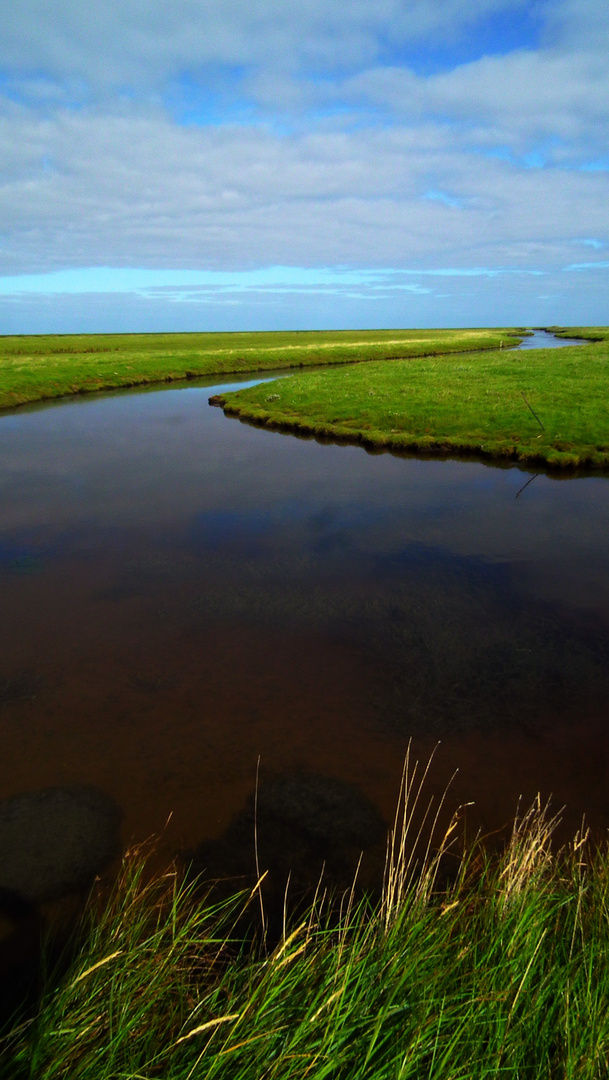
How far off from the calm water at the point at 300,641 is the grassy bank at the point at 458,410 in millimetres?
5473

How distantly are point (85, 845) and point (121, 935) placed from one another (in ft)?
11.3

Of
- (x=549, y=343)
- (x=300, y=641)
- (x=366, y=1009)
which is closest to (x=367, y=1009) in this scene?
(x=366, y=1009)

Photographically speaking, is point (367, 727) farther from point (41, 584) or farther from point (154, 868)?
point (41, 584)

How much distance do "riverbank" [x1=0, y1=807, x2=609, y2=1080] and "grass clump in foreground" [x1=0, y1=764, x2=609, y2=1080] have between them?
0.01 meters

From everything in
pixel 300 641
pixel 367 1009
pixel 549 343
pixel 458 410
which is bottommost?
pixel 300 641

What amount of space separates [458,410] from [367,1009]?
37.5 meters

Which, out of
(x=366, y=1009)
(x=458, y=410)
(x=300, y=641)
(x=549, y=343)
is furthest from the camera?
(x=549, y=343)

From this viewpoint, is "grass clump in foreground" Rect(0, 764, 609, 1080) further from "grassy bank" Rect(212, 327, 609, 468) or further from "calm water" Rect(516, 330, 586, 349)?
"calm water" Rect(516, 330, 586, 349)

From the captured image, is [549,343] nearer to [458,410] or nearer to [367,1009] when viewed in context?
[458,410]

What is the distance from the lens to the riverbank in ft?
12.8

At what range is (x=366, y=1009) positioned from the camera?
4.20m

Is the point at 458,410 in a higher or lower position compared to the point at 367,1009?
higher

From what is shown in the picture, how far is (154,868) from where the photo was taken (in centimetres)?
789

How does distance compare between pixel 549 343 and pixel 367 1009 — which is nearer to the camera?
pixel 367 1009
